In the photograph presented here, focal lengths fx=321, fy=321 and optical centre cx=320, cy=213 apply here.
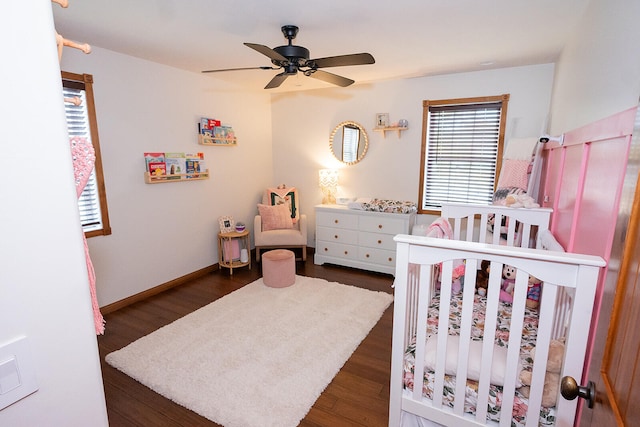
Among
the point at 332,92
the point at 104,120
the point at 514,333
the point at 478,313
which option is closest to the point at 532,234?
the point at 478,313

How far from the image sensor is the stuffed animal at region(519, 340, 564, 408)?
1.23 m

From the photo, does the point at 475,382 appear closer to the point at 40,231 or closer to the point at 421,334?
the point at 421,334

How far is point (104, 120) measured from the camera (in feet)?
9.43

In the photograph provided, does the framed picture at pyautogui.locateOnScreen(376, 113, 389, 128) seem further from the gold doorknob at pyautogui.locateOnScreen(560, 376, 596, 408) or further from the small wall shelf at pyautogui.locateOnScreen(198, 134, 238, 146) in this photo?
the gold doorknob at pyautogui.locateOnScreen(560, 376, 596, 408)

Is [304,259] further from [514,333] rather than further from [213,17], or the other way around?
[514,333]

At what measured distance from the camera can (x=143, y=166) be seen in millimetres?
3221

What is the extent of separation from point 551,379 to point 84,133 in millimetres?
3551

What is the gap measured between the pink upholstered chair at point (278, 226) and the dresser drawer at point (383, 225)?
836 mm

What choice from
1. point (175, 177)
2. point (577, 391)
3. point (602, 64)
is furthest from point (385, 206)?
point (577, 391)

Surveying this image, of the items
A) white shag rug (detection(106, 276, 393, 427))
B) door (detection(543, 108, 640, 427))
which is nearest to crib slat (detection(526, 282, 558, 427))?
door (detection(543, 108, 640, 427))

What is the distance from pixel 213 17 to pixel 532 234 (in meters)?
2.80

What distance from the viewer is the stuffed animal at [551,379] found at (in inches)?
48.4

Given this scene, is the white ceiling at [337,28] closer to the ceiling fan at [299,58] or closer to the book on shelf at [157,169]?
the ceiling fan at [299,58]

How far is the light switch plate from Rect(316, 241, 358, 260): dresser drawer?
360cm
